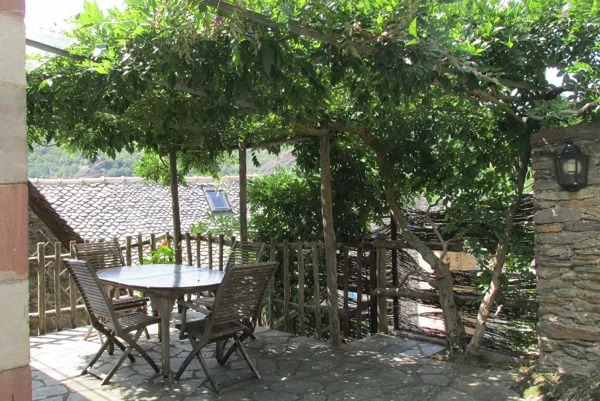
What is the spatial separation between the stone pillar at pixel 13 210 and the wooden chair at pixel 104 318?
251 cm

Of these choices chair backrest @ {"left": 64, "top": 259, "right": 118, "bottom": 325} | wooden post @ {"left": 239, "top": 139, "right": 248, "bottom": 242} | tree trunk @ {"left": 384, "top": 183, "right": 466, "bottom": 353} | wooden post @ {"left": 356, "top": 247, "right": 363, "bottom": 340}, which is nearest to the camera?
chair backrest @ {"left": 64, "top": 259, "right": 118, "bottom": 325}

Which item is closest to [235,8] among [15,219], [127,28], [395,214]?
[127,28]

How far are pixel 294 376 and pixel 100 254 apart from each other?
262 centimetres

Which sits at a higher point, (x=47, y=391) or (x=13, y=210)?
(x=13, y=210)

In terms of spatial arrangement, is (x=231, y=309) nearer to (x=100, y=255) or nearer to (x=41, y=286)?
(x=100, y=255)

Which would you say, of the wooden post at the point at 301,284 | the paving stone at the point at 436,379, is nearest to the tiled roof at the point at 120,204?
the wooden post at the point at 301,284

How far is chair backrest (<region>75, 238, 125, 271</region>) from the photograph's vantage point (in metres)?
5.35

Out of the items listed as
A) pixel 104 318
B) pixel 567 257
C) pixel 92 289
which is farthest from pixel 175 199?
pixel 567 257

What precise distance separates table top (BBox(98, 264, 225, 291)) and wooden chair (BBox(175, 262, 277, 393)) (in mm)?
304

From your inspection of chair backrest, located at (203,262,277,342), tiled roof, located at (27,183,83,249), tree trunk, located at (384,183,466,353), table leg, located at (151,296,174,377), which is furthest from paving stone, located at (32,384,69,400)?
tiled roof, located at (27,183,83,249)

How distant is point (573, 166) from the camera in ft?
11.7

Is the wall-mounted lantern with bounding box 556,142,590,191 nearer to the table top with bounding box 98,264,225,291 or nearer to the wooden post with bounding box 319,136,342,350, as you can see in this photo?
the wooden post with bounding box 319,136,342,350

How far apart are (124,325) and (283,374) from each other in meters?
1.34

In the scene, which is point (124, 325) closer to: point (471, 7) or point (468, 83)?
point (468, 83)
